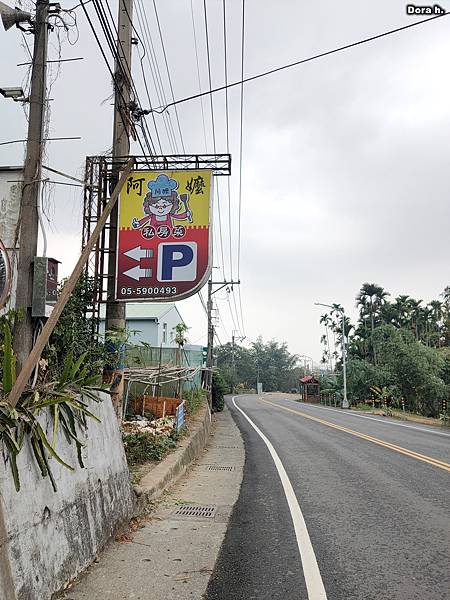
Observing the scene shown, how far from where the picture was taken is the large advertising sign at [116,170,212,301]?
29.1 feet

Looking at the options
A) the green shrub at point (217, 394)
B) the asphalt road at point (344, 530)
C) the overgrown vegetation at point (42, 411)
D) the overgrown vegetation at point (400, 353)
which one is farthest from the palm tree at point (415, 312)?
the overgrown vegetation at point (42, 411)

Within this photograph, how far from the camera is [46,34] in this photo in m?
6.07

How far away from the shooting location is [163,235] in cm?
904

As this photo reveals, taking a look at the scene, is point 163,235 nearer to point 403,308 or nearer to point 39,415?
point 39,415

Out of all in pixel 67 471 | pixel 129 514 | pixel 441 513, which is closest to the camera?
pixel 67 471

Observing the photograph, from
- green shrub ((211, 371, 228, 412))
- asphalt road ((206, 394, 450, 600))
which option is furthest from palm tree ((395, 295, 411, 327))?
asphalt road ((206, 394, 450, 600))

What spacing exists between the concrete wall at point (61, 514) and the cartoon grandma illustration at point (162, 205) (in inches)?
145

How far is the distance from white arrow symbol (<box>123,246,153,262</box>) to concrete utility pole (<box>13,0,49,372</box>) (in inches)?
132

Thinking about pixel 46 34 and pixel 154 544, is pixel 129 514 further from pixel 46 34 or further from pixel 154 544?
pixel 46 34

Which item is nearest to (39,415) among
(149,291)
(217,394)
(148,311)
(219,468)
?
(149,291)

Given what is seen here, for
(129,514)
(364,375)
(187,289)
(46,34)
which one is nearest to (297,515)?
(129,514)

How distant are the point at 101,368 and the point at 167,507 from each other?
2883 millimetres

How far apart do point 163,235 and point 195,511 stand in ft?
14.0

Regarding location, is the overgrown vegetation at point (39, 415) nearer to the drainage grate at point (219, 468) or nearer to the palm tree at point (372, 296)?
→ the drainage grate at point (219, 468)
